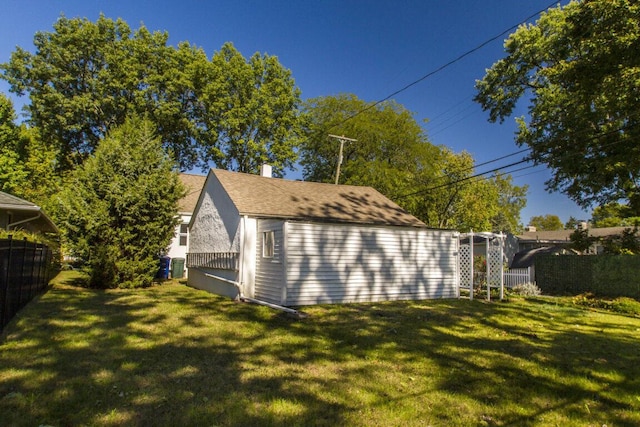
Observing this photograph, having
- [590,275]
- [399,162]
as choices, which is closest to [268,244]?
[590,275]

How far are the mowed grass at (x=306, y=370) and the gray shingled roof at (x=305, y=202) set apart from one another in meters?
4.53

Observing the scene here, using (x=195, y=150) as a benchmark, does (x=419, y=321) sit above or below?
below

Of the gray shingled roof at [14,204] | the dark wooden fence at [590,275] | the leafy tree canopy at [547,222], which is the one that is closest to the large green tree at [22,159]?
the gray shingled roof at [14,204]

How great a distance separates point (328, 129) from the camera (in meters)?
36.0

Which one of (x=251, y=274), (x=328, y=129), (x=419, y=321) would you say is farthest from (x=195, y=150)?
(x=419, y=321)

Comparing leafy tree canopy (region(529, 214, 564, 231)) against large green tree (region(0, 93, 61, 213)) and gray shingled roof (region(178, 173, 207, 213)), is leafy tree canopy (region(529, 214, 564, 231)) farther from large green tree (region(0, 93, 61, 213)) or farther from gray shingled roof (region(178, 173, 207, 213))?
large green tree (region(0, 93, 61, 213))

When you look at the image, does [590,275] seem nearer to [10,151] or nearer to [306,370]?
[306,370]

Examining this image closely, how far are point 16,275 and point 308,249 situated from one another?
691 cm

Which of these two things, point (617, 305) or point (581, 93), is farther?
point (581, 93)

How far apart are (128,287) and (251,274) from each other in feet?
16.9

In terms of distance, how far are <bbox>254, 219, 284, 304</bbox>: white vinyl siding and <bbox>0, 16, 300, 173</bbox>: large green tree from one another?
19.8 meters

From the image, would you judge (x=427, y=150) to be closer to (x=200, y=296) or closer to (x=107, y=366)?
(x=200, y=296)

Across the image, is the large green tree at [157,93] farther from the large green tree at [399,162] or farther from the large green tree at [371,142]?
the large green tree at [399,162]

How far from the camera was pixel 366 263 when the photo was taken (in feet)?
40.8
